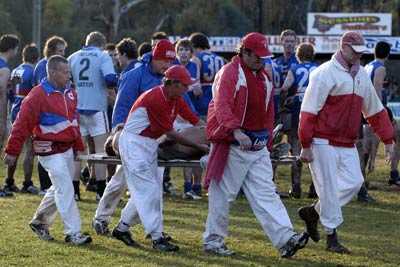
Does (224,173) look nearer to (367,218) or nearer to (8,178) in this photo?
(367,218)

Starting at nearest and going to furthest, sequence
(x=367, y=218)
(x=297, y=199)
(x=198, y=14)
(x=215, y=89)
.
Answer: (x=215, y=89)
(x=367, y=218)
(x=297, y=199)
(x=198, y=14)

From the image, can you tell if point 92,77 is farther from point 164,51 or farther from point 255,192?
point 255,192

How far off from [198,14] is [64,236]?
48413mm

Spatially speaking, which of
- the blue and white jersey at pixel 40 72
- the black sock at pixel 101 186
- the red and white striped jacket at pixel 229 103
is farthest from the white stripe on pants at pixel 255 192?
the blue and white jersey at pixel 40 72

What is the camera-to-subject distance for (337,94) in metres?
9.20

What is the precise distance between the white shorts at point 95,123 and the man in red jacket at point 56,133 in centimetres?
353

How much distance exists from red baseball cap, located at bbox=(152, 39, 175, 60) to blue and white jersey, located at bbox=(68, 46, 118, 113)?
339 cm

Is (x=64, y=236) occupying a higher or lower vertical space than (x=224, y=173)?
lower

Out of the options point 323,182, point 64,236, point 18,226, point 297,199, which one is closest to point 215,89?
point 323,182

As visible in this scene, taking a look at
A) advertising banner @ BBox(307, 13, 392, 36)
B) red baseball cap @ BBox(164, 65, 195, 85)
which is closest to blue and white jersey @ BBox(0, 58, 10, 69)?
red baseball cap @ BBox(164, 65, 195, 85)

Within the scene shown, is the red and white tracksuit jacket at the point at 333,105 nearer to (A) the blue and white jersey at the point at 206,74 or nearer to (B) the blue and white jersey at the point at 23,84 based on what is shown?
(A) the blue and white jersey at the point at 206,74

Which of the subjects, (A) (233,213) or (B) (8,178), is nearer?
(A) (233,213)

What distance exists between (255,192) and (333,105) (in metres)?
1.09

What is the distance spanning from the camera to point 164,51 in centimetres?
967
